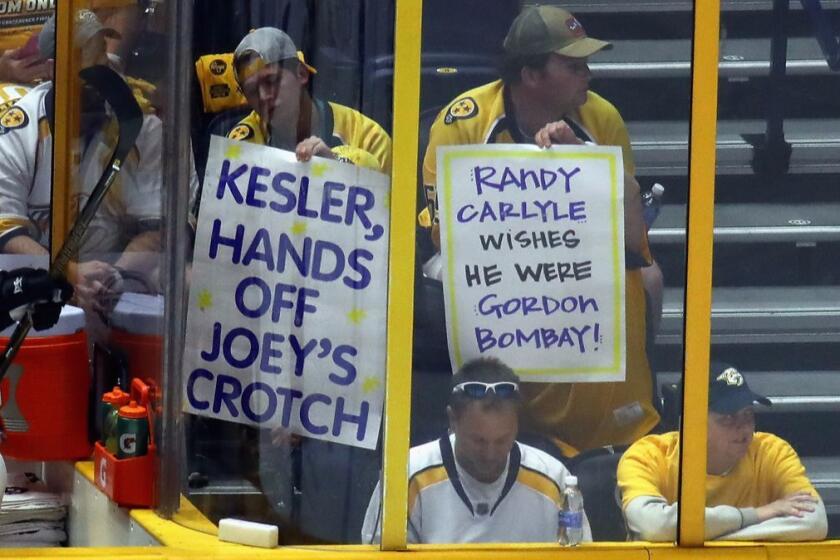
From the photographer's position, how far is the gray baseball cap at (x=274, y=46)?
304 cm

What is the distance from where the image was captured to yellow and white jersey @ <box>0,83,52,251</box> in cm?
426

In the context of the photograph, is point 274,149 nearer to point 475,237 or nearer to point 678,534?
point 475,237

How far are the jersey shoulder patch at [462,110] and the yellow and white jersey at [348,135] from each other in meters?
0.12

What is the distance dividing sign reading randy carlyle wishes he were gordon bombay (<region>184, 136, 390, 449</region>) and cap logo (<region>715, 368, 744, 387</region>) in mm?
646

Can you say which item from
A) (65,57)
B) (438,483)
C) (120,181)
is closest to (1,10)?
(65,57)

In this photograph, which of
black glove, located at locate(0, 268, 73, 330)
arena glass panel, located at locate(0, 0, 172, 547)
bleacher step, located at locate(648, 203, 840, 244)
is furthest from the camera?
arena glass panel, located at locate(0, 0, 172, 547)

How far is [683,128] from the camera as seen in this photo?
3.01 metres

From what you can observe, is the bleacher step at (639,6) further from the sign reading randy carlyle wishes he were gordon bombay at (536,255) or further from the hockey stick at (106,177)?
the hockey stick at (106,177)

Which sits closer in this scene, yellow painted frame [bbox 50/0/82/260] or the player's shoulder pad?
yellow painted frame [bbox 50/0/82/260]

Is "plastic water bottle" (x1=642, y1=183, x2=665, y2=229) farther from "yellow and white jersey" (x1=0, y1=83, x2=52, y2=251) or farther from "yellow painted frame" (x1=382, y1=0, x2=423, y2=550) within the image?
"yellow and white jersey" (x1=0, y1=83, x2=52, y2=251)

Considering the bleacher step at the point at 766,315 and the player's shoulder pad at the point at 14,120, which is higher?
the player's shoulder pad at the point at 14,120

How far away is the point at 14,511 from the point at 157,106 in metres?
1.13

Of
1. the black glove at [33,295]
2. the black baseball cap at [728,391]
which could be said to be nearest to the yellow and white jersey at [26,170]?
the black glove at [33,295]

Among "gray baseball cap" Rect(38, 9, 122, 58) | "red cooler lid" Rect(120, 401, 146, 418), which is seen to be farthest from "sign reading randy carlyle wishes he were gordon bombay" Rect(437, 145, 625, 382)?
"gray baseball cap" Rect(38, 9, 122, 58)
